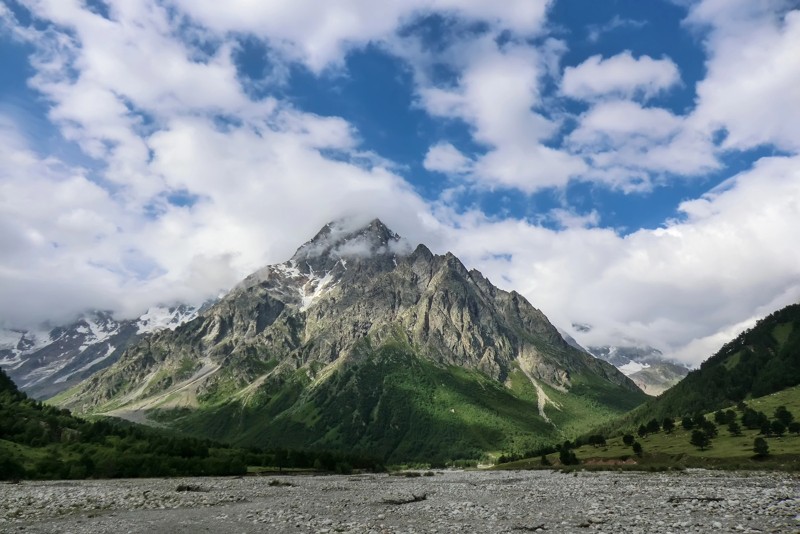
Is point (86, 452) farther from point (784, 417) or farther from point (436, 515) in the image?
point (784, 417)

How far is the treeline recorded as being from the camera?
396 feet

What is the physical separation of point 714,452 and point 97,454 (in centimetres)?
15681

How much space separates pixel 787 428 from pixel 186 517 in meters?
167

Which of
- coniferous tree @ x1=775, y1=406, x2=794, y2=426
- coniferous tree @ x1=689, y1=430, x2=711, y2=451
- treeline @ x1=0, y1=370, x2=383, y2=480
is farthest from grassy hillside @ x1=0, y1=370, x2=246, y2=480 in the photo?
coniferous tree @ x1=775, y1=406, x2=794, y2=426

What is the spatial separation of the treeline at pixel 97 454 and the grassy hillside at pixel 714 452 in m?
94.6

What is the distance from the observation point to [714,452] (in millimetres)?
122938

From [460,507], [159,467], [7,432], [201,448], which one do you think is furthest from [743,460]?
[7,432]

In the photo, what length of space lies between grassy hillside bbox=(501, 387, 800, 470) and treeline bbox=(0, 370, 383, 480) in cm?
9462

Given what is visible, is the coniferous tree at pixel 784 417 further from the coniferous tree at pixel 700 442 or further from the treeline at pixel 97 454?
the treeline at pixel 97 454

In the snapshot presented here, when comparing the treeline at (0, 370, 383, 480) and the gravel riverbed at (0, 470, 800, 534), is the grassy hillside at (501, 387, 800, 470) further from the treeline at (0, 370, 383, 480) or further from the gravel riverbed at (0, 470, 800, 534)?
the treeline at (0, 370, 383, 480)

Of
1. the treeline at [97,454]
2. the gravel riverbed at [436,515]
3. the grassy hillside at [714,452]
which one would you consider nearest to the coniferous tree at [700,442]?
the grassy hillside at [714,452]

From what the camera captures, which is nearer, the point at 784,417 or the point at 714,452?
the point at 714,452

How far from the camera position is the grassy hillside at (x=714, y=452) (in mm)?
101938

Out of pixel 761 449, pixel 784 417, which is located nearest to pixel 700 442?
pixel 761 449
